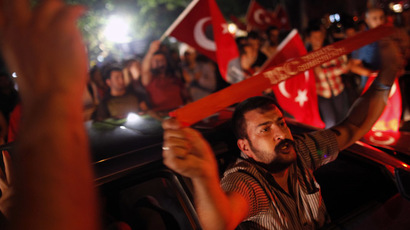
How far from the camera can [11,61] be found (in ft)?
1.91

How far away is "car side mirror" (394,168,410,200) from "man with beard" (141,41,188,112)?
3741 mm

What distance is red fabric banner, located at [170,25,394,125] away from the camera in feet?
4.21

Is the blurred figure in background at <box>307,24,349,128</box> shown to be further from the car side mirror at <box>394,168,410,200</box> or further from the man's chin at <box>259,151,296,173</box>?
the man's chin at <box>259,151,296,173</box>

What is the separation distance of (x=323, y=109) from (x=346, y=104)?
37 centimetres

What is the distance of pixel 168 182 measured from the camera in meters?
1.54

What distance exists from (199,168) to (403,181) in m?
1.42

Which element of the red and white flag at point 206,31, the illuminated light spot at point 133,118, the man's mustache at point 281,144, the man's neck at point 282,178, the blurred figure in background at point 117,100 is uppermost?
the red and white flag at point 206,31

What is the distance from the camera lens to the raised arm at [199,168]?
1035mm

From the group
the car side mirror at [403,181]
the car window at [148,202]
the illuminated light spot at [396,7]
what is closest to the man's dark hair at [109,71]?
the car window at [148,202]

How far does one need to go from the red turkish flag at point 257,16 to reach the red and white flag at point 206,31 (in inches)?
220

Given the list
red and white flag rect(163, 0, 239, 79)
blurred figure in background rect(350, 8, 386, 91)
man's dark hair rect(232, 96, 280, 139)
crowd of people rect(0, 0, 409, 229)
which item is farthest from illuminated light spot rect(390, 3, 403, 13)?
man's dark hair rect(232, 96, 280, 139)

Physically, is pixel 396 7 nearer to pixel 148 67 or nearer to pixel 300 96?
pixel 300 96

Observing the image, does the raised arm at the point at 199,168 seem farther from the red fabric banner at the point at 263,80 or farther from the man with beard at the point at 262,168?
the red fabric banner at the point at 263,80

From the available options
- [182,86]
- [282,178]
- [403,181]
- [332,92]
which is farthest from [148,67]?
[403,181]
